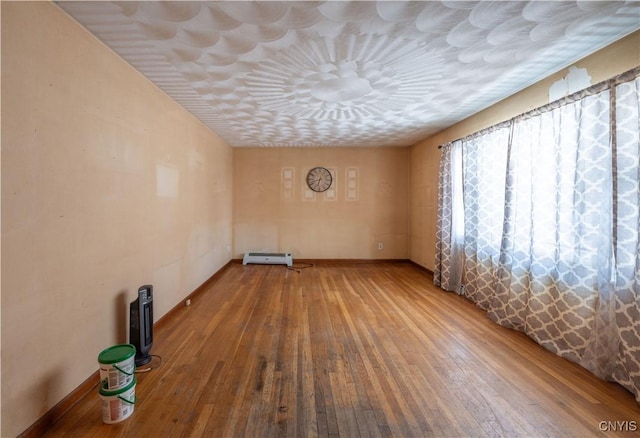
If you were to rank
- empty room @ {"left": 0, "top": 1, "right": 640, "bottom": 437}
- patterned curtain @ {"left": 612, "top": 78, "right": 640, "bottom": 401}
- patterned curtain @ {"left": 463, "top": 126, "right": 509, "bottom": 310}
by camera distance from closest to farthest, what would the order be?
empty room @ {"left": 0, "top": 1, "right": 640, "bottom": 437}, patterned curtain @ {"left": 612, "top": 78, "right": 640, "bottom": 401}, patterned curtain @ {"left": 463, "top": 126, "right": 509, "bottom": 310}

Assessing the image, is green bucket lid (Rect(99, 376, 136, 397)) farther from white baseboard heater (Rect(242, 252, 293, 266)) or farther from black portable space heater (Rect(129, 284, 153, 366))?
white baseboard heater (Rect(242, 252, 293, 266))

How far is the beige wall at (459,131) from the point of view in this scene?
1715 millimetres

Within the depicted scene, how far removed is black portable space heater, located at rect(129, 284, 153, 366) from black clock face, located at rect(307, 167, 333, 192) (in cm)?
368

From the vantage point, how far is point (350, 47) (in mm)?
1818

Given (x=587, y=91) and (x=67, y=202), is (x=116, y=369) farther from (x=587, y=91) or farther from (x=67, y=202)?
(x=587, y=91)

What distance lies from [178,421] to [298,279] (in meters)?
2.78

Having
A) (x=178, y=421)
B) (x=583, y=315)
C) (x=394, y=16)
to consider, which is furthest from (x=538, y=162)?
(x=178, y=421)

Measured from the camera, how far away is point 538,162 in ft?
7.38

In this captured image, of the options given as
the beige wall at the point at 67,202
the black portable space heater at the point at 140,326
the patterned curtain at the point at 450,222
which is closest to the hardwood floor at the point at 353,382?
the black portable space heater at the point at 140,326

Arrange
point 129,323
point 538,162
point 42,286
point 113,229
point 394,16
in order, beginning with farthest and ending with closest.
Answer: point 538,162 → point 129,323 → point 113,229 → point 394,16 → point 42,286

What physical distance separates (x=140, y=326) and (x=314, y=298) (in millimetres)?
1907

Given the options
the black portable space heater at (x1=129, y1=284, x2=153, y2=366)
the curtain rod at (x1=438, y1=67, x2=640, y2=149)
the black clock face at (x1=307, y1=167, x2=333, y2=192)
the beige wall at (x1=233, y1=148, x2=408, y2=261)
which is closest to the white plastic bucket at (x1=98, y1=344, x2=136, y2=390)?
the black portable space heater at (x1=129, y1=284, x2=153, y2=366)

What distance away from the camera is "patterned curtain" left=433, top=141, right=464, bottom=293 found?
346cm

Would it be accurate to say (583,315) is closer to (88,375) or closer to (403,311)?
(403,311)
